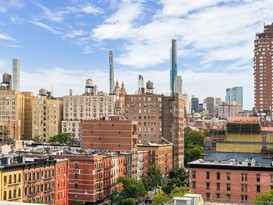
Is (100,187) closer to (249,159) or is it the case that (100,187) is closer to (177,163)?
(249,159)

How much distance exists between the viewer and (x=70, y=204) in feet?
351

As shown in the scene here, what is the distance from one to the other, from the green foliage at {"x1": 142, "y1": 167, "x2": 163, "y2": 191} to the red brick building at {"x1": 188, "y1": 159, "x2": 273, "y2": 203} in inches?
1426

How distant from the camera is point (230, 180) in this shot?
3703 inches

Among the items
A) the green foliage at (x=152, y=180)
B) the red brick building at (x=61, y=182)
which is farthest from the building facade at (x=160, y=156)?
the red brick building at (x=61, y=182)

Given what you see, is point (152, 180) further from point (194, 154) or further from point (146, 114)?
point (146, 114)

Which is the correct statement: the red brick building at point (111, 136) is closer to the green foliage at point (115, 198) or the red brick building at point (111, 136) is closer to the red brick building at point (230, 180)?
the green foliage at point (115, 198)

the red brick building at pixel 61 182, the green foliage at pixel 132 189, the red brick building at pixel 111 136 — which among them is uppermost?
the red brick building at pixel 111 136

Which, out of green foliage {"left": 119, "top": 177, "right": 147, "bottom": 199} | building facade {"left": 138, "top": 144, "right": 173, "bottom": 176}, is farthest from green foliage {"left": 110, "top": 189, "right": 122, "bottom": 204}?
building facade {"left": 138, "top": 144, "right": 173, "bottom": 176}

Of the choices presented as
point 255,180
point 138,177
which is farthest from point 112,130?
point 255,180

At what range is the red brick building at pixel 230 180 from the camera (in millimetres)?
92312

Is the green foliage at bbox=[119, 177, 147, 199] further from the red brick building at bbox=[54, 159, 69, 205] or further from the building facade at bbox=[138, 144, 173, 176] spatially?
the building facade at bbox=[138, 144, 173, 176]

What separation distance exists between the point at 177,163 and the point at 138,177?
45.5 m

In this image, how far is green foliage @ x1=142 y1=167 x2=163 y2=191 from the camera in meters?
132

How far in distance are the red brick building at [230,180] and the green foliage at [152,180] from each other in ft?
119
